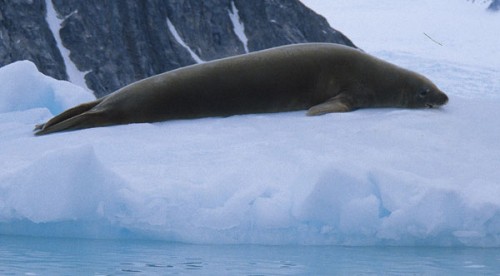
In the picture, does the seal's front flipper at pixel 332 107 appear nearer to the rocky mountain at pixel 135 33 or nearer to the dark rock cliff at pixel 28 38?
the rocky mountain at pixel 135 33

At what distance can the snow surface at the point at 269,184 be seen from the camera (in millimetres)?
4156

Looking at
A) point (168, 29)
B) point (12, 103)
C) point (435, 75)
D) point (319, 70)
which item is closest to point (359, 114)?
point (319, 70)

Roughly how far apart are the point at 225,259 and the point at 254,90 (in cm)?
244

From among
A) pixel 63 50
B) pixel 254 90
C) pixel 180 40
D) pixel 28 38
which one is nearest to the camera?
pixel 254 90

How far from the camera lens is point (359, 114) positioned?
18.8ft

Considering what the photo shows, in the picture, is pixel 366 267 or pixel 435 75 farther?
pixel 435 75

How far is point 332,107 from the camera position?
19.1 feet

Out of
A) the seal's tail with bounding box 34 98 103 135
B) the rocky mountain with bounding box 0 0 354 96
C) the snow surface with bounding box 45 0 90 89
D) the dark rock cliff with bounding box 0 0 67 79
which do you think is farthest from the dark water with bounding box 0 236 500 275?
the snow surface with bounding box 45 0 90 89

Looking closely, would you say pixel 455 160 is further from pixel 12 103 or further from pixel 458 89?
pixel 458 89

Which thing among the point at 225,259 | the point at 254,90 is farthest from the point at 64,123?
the point at 225,259

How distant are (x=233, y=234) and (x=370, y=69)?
8.12 feet

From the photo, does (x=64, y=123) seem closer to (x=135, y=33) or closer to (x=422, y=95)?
(x=422, y=95)

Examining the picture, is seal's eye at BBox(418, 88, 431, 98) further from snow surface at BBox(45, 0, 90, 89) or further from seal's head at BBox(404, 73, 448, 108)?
snow surface at BBox(45, 0, 90, 89)

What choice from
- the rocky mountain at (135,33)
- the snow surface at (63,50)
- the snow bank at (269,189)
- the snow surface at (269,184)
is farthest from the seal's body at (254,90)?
the snow surface at (63,50)
